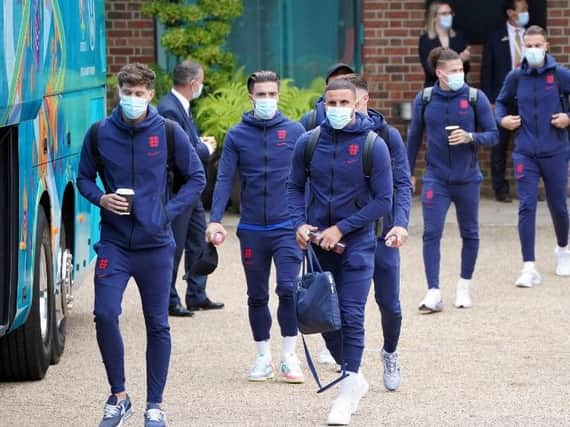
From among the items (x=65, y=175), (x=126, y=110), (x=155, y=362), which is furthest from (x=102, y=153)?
(x=65, y=175)

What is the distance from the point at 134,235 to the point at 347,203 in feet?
3.54

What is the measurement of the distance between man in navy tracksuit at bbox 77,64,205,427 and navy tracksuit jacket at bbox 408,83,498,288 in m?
3.74

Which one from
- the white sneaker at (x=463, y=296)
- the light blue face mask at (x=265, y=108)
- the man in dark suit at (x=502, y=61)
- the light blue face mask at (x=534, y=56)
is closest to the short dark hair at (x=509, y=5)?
the man in dark suit at (x=502, y=61)

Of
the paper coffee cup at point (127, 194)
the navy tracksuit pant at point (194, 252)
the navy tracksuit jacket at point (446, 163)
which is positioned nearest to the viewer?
the paper coffee cup at point (127, 194)

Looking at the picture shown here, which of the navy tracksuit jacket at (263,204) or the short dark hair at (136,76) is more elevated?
the short dark hair at (136,76)

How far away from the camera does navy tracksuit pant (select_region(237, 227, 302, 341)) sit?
29.0 ft

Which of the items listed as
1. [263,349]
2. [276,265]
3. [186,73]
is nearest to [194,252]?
[186,73]

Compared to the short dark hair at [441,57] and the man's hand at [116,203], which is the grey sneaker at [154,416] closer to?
the man's hand at [116,203]

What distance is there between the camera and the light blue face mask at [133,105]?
24.9 feet

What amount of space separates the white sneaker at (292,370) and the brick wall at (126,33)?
29.0 ft

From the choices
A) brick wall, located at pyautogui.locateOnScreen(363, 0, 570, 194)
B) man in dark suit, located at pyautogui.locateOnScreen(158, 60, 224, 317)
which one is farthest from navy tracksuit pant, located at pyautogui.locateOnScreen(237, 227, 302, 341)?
brick wall, located at pyautogui.locateOnScreen(363, 0, 570, 194)

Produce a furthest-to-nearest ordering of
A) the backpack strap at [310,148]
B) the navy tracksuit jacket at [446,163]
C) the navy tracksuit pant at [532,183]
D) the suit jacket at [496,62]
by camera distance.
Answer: the suit jacket at [496,62] < the navy tracksuit pant at [532,183] < the navy tracksuit jacket at [446,163] < the backpack strap at [310,148]

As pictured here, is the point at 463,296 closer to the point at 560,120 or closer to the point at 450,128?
the point at 450,128

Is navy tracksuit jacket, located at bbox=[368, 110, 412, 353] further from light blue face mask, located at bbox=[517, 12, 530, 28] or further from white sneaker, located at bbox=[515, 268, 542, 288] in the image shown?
light blue face mask, located at bbox=[517, 12, 530, 28]
